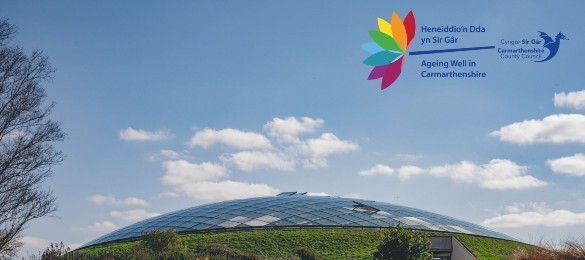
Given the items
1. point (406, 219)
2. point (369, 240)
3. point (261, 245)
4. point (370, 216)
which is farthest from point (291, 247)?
point (406, 219)

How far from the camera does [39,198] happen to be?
16.9m

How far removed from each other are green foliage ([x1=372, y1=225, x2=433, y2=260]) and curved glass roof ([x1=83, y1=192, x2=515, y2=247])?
939cm

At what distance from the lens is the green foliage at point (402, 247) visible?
19031 mm

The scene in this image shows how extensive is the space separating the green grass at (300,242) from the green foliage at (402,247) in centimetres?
438

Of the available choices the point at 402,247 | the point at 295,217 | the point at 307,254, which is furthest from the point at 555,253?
the point at 295,217

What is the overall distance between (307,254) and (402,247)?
5949 mm

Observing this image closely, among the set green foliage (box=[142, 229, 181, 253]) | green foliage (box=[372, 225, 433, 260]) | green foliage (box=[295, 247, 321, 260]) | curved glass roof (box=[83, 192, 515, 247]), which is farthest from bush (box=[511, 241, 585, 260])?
curved glass roof (box=[83, 192, 515, 247])

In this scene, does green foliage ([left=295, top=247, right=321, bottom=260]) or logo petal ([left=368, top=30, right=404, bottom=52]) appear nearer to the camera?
logo petal ([left=368, top=30, right=404, bottom=52])

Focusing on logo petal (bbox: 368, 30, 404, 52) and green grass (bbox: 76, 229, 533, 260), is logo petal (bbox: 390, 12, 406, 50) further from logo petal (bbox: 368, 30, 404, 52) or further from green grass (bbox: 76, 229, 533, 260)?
green grass (bbox: 76, 229, 533, 260)

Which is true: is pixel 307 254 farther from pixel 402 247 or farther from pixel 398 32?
pixel 398 32

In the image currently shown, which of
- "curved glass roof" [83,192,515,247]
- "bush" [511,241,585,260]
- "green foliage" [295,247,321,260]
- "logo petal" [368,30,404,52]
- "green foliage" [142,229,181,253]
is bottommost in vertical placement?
"green foliage" [295,247,321,260]

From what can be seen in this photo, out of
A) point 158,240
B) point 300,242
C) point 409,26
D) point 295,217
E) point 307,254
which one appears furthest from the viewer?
point 295,217

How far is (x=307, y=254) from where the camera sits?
23.3 meters

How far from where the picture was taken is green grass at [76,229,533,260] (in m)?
24.5
